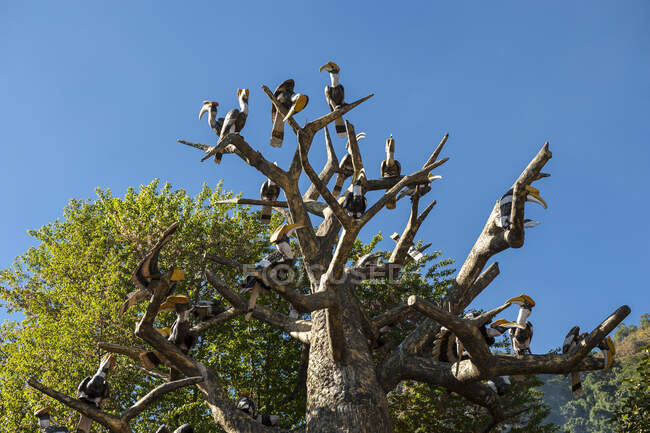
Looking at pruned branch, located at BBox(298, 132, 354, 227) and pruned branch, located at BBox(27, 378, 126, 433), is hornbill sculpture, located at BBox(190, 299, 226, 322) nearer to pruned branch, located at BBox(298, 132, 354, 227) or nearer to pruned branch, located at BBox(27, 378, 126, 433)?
pruned branch, located at BBox(27, 378, 126, 433)

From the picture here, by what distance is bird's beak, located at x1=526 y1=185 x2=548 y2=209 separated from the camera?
280 inches

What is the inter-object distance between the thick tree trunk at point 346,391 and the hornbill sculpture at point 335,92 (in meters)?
3.88

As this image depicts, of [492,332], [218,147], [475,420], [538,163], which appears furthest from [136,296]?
[475,420]

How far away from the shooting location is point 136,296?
7.32m

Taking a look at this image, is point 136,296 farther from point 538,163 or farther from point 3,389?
point 3,389

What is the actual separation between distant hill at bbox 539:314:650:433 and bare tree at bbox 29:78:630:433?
140ft

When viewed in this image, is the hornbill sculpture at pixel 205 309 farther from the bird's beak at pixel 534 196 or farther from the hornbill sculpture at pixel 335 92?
the bird's beak at pixel 534 196

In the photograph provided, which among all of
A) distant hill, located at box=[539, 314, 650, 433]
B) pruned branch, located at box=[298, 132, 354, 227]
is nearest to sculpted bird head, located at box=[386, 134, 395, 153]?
pruned branch, located at box=[298, 132, 354, 227]

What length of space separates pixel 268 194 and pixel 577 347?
593 cm

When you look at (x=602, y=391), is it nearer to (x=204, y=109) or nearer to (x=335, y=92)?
(x=335, y=92)

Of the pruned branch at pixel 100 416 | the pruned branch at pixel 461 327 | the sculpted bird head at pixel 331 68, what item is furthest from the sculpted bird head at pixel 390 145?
the pruned branch at pixel 100 416

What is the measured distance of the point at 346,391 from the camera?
25.1 feet

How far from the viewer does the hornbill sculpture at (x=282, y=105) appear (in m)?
9.46

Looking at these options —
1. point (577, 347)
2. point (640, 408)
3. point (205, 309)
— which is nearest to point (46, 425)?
point (205, 309)
